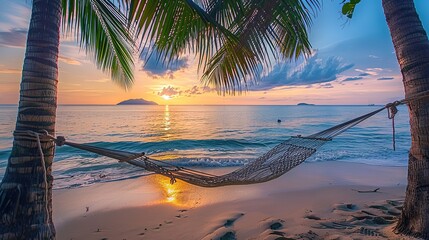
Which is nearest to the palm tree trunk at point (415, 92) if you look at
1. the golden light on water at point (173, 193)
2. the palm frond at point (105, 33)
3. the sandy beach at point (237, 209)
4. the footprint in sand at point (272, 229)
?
the sandy beach at point (237, 209)

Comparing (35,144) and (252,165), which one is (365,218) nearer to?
(252,165)

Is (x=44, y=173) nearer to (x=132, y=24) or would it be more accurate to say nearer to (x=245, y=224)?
(x=132, y=24)

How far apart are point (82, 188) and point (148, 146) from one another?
6.96m

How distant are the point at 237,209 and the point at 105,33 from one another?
2.46m

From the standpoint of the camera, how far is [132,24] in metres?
1.84

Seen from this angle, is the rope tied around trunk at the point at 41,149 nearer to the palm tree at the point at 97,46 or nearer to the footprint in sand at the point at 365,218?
the palm tree at the point at 97,46

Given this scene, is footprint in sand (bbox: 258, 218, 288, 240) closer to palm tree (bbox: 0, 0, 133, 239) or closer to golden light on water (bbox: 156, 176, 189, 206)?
golden light on water (bbox: 156, 176, 189, 206)

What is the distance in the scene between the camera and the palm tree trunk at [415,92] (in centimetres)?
169

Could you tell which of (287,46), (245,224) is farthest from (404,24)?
(245,224)

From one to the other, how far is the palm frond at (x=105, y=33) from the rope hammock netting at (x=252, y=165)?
992 mm

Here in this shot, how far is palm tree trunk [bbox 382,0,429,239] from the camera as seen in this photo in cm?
169

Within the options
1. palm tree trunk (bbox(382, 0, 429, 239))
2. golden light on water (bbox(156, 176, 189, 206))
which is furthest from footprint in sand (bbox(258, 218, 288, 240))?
golden light on water (bbox(156, 176, 189, 206))

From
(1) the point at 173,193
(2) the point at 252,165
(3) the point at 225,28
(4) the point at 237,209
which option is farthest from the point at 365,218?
(1) the point at 173,193

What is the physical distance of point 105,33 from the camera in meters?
2.53
